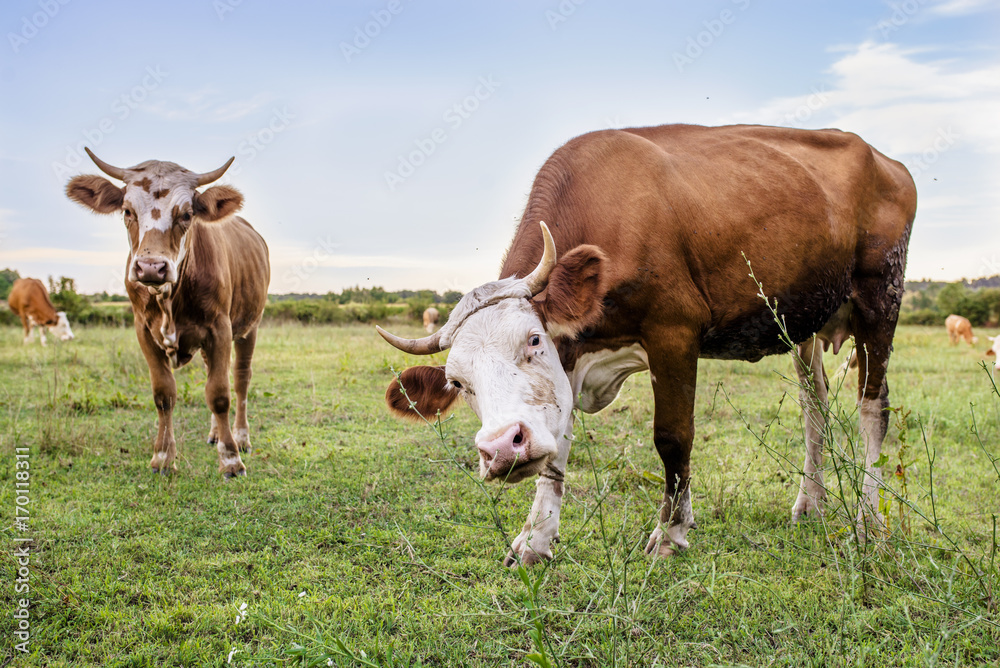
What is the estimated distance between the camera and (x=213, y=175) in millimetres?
5574

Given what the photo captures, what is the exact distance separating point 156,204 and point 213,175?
0.58 m

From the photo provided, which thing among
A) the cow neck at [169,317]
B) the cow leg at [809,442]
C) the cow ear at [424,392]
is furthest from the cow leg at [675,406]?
the cow neck at [169,317]

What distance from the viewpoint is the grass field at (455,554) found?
99.9 inches

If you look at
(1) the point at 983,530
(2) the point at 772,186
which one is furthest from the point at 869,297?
(1) the point at 983,530

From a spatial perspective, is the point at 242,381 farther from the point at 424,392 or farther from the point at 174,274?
the point at 424,392

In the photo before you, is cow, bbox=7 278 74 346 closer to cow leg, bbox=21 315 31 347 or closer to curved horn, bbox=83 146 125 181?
cow leg, bbox=21 315 31 347

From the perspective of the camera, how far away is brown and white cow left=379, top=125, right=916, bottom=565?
11.5 feet

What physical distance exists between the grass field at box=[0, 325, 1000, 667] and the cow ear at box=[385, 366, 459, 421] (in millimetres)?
321

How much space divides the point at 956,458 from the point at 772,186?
10.9ft

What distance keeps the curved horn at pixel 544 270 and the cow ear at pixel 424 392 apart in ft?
2.60

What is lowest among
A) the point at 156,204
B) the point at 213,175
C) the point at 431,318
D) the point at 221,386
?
the point at 431,318

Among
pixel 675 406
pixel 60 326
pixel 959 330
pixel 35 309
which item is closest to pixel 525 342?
pixel 675 406

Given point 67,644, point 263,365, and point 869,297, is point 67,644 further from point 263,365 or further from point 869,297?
point 263,365

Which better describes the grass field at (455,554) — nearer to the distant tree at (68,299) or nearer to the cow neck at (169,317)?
the cow neck at (169,317)
